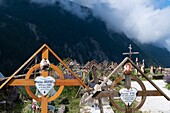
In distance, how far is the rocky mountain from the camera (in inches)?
3113

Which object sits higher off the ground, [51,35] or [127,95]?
[51,35]

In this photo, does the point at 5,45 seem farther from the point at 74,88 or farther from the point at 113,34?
the point at 113,34

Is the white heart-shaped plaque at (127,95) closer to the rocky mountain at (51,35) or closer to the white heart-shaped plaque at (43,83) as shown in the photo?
the white heart-shaped plaque at (43,83)

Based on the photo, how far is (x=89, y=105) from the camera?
13961 millimetres

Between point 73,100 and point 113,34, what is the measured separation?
158 metres

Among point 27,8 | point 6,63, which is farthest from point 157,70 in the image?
point 27,8

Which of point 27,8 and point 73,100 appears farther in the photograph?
point 27,8

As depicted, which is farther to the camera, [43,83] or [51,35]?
[51,35]

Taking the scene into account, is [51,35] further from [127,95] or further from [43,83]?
[127,95]

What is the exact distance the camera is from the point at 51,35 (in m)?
121

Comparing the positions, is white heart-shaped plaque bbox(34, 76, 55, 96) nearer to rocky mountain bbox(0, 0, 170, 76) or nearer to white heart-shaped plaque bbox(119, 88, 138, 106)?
white heart-shaped plaque bbox(119, 88, 138, 106)

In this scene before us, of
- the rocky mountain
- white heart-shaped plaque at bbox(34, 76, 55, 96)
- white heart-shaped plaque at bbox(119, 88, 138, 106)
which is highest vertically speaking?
the rocky mountain

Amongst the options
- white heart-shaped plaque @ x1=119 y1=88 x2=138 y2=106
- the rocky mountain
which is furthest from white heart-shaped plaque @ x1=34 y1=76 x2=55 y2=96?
the rocky mountain

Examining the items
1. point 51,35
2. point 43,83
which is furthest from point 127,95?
point 51,35
